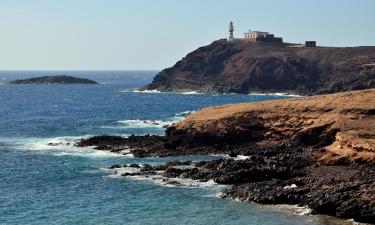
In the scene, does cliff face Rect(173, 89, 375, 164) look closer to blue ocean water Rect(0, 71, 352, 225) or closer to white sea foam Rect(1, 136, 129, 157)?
blue ocean water Rect(0, 71, 352, 225)

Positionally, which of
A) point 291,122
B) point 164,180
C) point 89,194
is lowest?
point 89,194

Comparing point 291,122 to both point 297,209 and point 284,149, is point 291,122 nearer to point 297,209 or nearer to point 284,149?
point 284,149

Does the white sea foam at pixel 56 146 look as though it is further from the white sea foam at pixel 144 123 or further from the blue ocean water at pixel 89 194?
the white sea foam at pixel 144 123

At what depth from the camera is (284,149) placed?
74.8m

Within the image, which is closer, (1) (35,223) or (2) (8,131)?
(1) (35,223)

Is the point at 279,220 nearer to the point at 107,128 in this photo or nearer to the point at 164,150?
the point at 164,150

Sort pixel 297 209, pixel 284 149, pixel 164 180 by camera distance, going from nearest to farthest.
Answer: pixel 297 209, pixel 164 180, pixel 284 149

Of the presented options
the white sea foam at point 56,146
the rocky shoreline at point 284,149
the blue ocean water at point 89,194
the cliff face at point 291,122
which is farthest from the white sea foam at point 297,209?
the white sea foam at point 56,146

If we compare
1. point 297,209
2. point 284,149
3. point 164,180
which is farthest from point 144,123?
point 297,209

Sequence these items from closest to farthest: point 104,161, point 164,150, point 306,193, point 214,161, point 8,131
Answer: point 306,193 < point 214,161 < point 104,161 < point 164,150 < point 8,131

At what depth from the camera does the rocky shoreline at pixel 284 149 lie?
5200 cm

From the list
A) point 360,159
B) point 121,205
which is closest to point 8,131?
point 121,205

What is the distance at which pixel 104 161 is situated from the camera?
7494 cm

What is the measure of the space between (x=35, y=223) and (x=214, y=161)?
2575 cm
